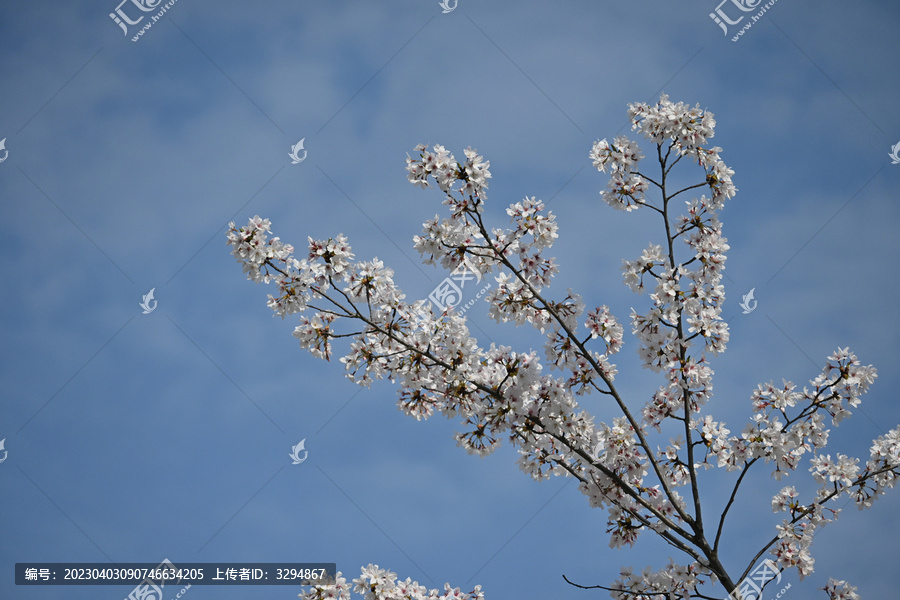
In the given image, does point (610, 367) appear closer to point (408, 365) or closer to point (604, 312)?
point (604, 312)

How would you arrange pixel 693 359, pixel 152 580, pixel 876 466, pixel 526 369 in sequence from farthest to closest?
pixel 152 580 < pixel 876 466 < pixel 693 359 < pixel 526 369

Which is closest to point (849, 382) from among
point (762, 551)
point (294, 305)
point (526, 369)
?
point (762, 551)

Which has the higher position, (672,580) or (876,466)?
(876,466)

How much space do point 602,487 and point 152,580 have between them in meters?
8.51

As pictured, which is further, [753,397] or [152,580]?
[152,580]

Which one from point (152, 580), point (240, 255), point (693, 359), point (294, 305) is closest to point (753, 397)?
point (693, 359)

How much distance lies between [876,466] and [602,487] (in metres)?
2.86

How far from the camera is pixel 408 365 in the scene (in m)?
5.18

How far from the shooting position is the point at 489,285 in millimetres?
5512

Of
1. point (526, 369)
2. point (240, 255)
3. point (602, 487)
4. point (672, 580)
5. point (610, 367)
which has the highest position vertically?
point (240, 255)

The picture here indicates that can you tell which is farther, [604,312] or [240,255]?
[604,312]

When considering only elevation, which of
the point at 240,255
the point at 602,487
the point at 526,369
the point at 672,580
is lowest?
the point at 672,580

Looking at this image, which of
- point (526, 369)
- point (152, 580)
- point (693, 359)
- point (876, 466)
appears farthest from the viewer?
point (152, 580)

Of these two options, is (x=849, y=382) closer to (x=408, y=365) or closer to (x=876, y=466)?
(x=876, y=466)
